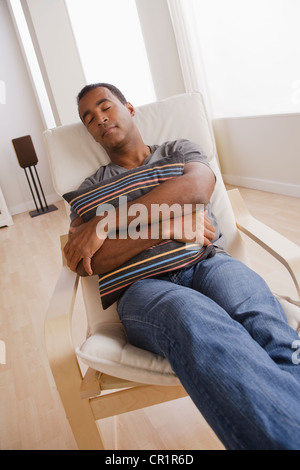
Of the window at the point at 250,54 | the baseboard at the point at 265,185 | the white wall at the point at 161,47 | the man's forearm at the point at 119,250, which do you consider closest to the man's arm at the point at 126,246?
the man's forearm at the point at 119,250

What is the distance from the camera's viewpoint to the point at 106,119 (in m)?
1.43

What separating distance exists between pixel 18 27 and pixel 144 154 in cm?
409

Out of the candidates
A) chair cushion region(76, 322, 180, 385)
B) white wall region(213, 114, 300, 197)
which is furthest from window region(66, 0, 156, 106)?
chair cushion region(76, 322, 180, 385)

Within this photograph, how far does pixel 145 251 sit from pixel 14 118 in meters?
4.65

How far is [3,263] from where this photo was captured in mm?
3389

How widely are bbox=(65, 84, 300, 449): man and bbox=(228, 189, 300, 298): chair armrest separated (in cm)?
9

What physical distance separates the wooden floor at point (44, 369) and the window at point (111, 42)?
74.2 inches

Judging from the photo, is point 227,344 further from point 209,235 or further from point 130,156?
point 130,156

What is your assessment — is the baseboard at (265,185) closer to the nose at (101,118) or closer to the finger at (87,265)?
the nose at (101,118)

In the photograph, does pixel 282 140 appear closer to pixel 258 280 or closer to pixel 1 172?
pixel 258 280

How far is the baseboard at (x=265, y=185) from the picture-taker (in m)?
3.16

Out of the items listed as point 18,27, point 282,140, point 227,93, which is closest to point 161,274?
point 282,140

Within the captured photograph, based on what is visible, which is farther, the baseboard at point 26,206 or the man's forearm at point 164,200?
the baseboard at point 26,206

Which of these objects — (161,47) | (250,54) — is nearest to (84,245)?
(250,54)
